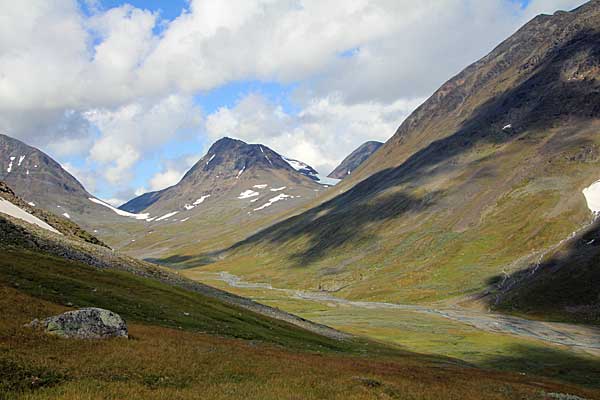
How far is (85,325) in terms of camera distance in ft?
86.0

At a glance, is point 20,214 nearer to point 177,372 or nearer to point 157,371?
point 157,371

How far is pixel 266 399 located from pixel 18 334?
13.0 metres

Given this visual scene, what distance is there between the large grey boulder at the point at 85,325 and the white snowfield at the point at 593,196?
6948 inches

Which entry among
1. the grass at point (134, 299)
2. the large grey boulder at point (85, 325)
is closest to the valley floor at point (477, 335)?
the grass at point (134, 299)

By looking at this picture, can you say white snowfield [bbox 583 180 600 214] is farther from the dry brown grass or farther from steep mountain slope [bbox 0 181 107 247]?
steep mountain slope [bbox 0 181 107 247]

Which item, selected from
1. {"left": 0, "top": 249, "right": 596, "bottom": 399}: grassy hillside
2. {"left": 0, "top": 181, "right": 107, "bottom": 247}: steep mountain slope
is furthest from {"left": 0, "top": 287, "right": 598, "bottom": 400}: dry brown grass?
{"left": 0, "top": 181, "right": 107, "bottom": 247}: steep mountain slope

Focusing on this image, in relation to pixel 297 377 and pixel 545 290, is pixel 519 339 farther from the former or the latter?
pixel 297 377

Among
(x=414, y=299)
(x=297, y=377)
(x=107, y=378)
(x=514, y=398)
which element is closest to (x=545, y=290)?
(x=414, y=299)

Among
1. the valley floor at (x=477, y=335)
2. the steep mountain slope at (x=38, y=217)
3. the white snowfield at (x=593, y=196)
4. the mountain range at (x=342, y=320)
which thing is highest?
the white snowfield at (x=593, y=196)

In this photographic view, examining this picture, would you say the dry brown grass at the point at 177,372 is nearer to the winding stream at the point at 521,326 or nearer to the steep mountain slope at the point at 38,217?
the steep mountain slope at the point at 38,217

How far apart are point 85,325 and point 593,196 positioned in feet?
625

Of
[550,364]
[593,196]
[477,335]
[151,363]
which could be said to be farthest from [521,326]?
[151,363]

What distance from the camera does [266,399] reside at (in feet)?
65.2

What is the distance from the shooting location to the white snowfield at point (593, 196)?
165375 mm
